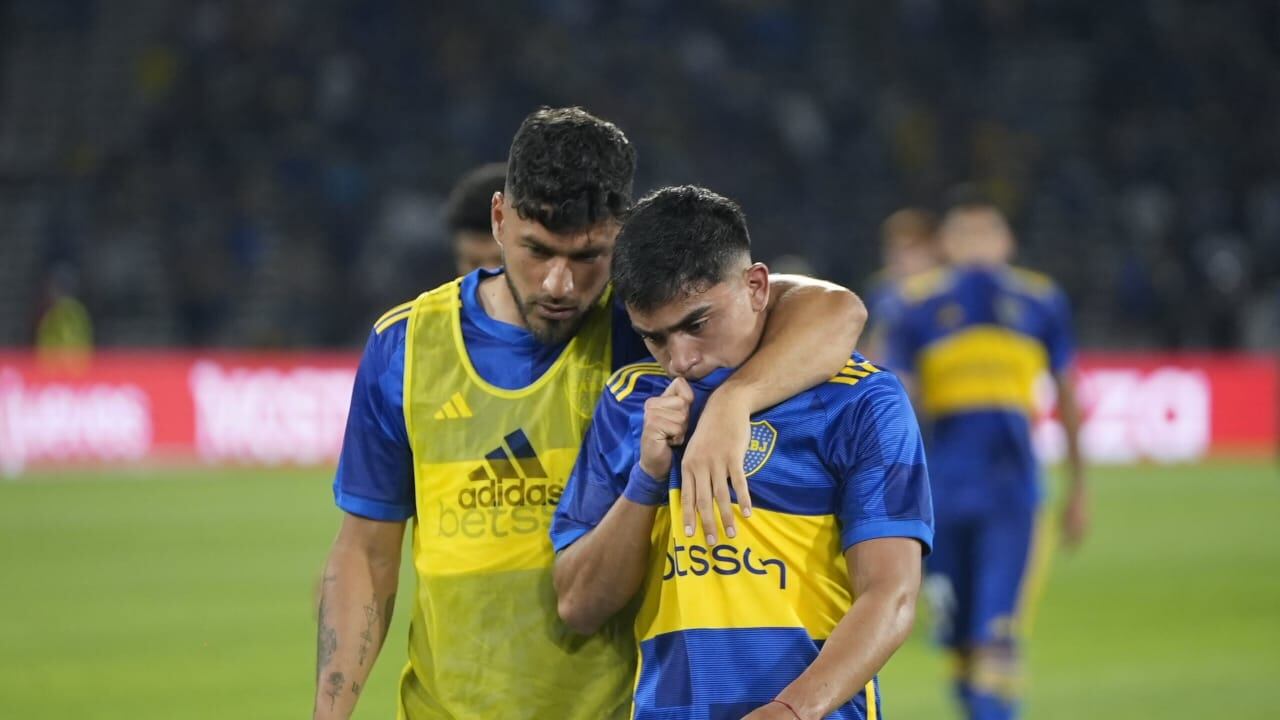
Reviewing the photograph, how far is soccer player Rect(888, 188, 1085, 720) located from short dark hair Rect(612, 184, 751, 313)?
4.39m

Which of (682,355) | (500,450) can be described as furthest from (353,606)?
(682,355)

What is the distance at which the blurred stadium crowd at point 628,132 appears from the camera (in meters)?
22.7

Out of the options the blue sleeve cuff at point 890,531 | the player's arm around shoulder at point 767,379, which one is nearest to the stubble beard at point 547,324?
the player's arm around shoulder at point 767,379

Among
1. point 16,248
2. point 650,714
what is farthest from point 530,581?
point 16,248

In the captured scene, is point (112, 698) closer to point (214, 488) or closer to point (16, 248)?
point (214, 488)

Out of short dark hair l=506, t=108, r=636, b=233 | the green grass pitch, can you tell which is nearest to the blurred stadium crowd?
the green grass pitch

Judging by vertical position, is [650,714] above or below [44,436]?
below

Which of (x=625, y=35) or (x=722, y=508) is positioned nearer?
(x=722, y=508)

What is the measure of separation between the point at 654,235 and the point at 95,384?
1776cm

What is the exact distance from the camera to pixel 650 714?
2908mm

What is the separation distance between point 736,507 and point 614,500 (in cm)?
26

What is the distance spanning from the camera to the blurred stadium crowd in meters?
22.7

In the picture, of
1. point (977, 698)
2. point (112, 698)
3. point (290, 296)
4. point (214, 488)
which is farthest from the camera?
point (290, 296)

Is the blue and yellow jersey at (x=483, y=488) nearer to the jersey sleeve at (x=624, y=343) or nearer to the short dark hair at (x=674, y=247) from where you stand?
the jersey sleeve at (x=624, y=343)
